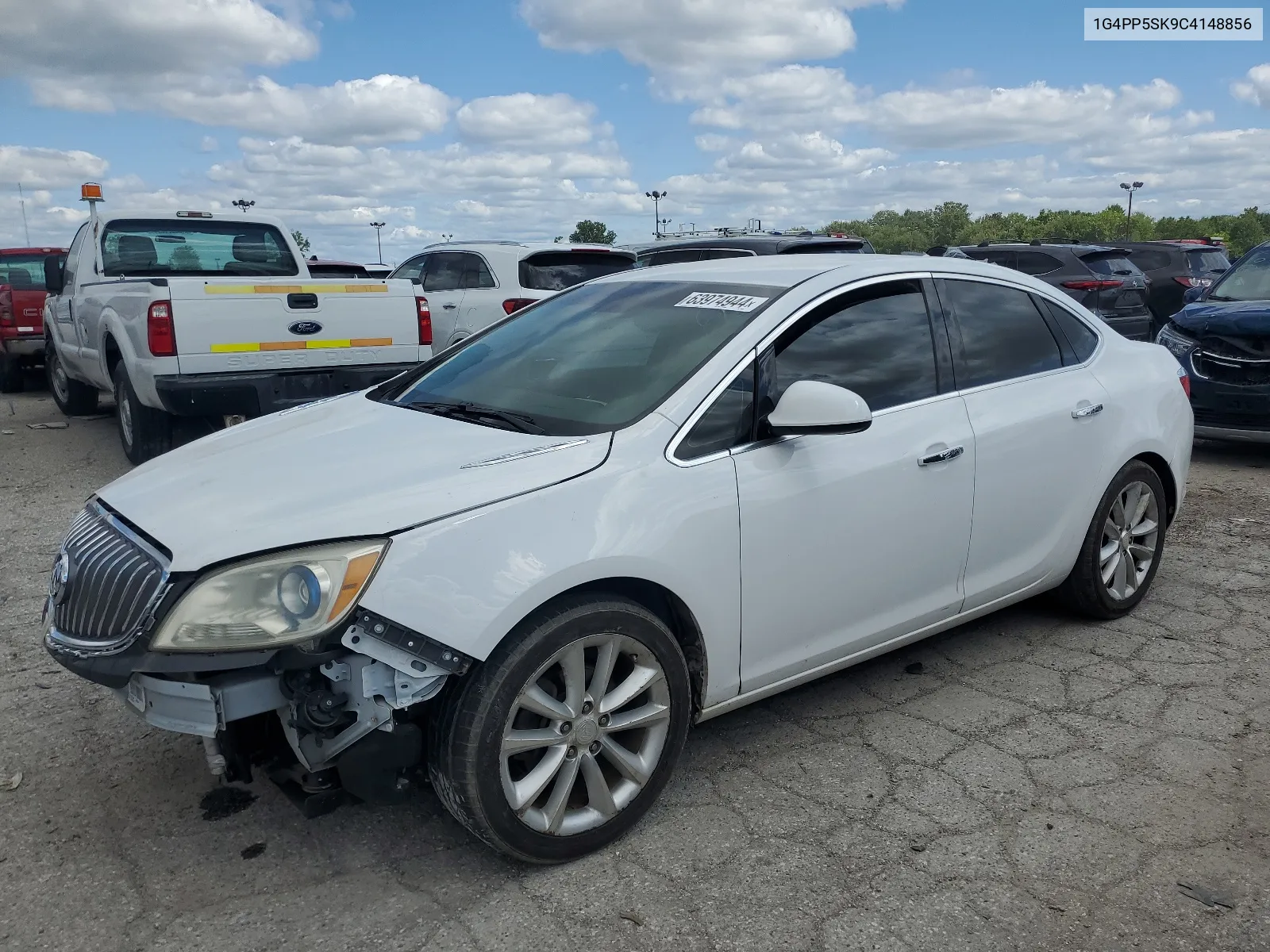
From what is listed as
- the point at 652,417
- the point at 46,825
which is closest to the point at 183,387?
the point at 46,825

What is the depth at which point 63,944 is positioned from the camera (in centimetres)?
257

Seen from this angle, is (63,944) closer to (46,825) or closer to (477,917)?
(46,825)

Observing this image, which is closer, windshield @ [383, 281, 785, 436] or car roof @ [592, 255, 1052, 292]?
windshield @ [383, 281, 785, 436]

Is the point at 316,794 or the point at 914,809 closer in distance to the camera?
the point at 316,794

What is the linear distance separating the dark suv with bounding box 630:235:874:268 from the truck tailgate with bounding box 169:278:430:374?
3.18 meters

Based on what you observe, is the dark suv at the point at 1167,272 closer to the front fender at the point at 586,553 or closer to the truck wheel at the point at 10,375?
the front fender at the point at 586,553

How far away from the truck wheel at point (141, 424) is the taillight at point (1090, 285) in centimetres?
1096

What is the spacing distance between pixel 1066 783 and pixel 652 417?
1.72m

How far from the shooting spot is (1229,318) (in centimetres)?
811

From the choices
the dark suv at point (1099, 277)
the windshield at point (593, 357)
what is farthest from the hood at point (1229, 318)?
the windshield at point (593, 357)

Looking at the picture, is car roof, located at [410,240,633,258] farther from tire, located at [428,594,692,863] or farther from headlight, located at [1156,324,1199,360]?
tire, located at [428,594,692,863]

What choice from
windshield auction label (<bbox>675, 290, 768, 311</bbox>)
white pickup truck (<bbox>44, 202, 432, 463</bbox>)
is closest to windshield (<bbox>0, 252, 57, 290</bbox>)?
white pickup truck (<bbox>44, 202, 432, 463</bbox>)

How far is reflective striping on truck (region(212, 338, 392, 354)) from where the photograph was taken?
7260 mm

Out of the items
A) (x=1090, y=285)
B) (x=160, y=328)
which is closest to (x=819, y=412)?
(x=160, y=328)
